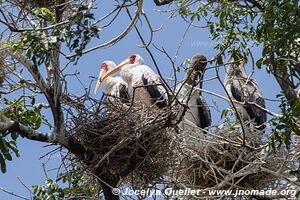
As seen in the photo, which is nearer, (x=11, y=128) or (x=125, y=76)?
(x=11, y=128)

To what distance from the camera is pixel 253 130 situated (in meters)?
7.37

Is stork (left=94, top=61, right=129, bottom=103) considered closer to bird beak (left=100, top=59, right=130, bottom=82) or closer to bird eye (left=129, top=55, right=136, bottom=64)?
bird beak (left=100, top=59, right=130, bottom=82)

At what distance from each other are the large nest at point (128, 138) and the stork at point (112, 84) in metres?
1.61

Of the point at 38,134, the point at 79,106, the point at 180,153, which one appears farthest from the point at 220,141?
the point at 38,134

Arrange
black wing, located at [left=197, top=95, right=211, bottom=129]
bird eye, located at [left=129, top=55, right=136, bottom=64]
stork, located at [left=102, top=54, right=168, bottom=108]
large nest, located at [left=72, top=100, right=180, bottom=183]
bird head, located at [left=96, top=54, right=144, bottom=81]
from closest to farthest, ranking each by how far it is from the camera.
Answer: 1. large nest, located at [left=72, top=100, right=180, bottom=183]
2. stork, located at [left=102, top=54, right=168, bottom=108]
3. black wing, located at [left=197, top=95, right=211, bottom=129]
4. bird head, located at [left=96, top=54, right=144, bottom=81]
5. bird eye, located at [left=129, top=55, right=136, bottom=64]

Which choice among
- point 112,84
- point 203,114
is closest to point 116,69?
point 112,84

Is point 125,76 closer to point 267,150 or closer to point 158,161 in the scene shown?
point 158,161

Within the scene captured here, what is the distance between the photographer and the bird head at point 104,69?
29.9 ft

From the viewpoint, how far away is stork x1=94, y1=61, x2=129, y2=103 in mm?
8203

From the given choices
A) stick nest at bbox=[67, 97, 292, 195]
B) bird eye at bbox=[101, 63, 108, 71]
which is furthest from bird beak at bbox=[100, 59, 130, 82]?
stick nest at bbox=[67, 97, 292, 195]

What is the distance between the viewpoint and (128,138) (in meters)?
5.93

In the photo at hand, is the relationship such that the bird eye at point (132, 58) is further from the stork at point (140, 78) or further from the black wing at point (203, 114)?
the black wing at point (203, 114)

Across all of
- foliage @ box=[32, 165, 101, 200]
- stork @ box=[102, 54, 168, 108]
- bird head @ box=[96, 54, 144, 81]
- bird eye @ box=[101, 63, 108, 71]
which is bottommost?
foliage @ box=[32, 165, 101, 200]

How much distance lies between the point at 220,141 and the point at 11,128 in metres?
2.28
